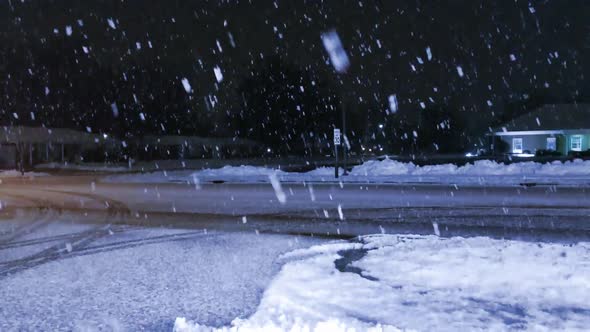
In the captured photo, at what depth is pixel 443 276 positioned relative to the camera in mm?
7273

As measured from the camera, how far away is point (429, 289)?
22.0 feet

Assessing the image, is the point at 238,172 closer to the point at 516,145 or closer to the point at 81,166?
the point at 81,166

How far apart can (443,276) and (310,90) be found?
6405cm

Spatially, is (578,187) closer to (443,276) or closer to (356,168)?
(356,168)

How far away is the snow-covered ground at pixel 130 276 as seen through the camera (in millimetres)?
5863

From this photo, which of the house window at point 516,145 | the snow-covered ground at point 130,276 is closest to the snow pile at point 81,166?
the house window at point 516,145

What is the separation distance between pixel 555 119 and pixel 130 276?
58196 mm

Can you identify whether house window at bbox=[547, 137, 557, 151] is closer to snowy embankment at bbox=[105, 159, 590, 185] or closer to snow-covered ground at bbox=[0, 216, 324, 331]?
snowy embankment at bbox=[105, 159, 590, 185]

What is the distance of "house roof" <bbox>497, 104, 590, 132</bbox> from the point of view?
182ft

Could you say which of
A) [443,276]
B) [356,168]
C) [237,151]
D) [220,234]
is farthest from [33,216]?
[237,151]

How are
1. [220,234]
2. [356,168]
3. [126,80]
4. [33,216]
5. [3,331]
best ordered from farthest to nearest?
[126,80], [356,168], [33,216], [220,234], [3,331]

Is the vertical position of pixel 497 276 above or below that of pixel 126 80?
below

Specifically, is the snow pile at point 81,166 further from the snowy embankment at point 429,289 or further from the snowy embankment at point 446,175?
the snowy embankment at point 429,289

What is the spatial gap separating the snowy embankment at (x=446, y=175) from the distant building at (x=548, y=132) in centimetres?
2432
